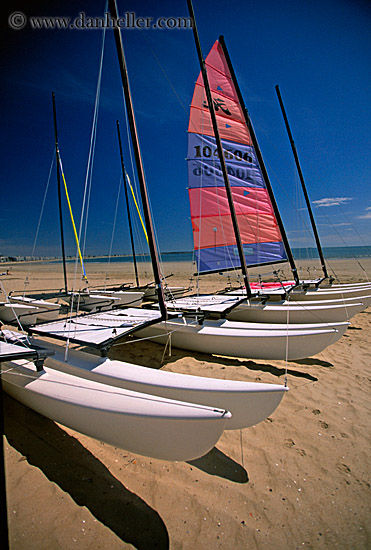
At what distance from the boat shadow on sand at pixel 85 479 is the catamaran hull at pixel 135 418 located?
1.03ft

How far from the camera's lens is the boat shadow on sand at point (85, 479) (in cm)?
162

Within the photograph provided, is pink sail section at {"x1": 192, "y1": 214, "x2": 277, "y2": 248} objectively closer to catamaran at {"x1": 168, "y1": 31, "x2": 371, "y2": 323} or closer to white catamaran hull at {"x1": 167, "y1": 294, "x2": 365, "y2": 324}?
catamaran at {"x1": 168, "y1": 31, "x2": 371, "y2": 323}

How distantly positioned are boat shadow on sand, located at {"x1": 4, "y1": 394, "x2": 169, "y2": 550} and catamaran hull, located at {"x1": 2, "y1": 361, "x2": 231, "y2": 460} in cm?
31

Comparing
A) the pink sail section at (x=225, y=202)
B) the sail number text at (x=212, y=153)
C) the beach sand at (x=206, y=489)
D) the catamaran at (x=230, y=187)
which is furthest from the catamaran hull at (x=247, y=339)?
the sail number text at (x=212, y=153)

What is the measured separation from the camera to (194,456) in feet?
5.86

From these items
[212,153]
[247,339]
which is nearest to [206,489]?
[247,339]

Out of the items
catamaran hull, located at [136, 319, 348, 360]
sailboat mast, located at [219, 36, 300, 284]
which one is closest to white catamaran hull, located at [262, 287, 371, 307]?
sailboat mast, located at [219, 36, 300, 284]

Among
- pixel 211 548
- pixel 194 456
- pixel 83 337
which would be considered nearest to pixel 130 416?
pixel 194 456

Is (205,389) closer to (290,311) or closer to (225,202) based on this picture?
(290,311)

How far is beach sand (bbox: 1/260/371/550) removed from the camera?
159cm

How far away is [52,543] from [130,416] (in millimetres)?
805

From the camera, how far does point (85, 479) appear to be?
1.93 m

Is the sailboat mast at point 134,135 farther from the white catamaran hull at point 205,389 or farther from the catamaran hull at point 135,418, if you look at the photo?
the catamaran hull at point 135,418

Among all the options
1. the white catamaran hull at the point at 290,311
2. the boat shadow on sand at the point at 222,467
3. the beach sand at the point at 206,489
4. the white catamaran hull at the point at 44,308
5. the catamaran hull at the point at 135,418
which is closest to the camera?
the beach sand at the point at 206,489
